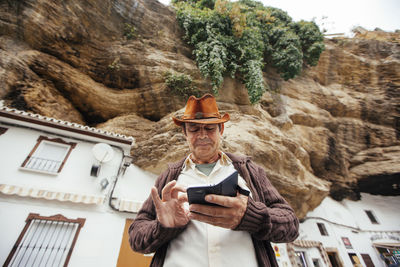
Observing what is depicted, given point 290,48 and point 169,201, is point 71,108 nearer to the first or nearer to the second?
point 169,201

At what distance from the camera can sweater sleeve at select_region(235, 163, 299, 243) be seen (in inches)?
47.0

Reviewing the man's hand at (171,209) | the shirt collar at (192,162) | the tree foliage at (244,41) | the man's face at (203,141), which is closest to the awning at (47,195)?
the shirt collar at (192,162)

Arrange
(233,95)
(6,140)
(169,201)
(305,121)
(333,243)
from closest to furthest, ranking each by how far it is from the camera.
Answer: (169,201), (6,140), (233,95), (333,243), (305,121)

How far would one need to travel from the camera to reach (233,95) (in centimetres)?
959

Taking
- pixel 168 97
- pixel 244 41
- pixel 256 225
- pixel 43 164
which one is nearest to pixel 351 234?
pixel 244 41

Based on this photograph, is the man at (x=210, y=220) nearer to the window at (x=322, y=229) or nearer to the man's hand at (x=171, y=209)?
the man's hand at (x=171, y=209)

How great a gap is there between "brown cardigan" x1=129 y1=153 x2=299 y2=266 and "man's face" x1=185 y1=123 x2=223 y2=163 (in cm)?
31

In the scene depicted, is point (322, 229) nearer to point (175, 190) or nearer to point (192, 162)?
point (192, 162)

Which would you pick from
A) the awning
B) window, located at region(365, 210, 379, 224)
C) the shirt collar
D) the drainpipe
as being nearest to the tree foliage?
the drainpipe

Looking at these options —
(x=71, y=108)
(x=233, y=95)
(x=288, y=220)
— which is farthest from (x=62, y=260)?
(x=233, y=95)

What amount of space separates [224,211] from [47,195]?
19.7ft

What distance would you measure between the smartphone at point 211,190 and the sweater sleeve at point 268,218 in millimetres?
242

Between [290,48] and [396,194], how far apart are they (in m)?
12.7

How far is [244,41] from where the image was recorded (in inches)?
393
